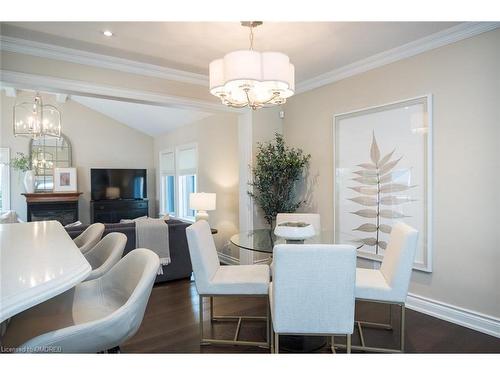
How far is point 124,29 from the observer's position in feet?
8.50

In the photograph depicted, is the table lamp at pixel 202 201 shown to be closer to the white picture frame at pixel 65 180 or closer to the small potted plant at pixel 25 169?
the white picture frame at pixel 65 180

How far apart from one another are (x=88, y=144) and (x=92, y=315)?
7.27 metres

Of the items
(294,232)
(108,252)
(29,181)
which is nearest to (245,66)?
(294,232)

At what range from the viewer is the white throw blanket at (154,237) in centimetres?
369

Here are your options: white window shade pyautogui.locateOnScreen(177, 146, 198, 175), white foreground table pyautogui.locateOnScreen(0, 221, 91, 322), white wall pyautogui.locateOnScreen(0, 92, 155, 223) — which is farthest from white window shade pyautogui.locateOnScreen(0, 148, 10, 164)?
white foreground table pyautogui.locateOnScreen(0, 221, 91, 322)

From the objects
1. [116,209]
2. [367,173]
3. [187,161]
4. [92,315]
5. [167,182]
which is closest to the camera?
[92,315]

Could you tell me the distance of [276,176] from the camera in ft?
13.0

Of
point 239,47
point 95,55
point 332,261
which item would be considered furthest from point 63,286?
point 95,55

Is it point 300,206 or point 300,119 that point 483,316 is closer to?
point 300,206

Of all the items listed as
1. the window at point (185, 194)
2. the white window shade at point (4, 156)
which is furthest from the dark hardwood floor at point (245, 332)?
the white window shade at point (4, 156)

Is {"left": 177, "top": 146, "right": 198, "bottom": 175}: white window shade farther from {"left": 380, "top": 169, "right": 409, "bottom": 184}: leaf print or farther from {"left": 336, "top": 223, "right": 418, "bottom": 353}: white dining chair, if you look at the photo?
{"left": 336, "top": 223, "right": 418, "bottom": 353}: white dining chair

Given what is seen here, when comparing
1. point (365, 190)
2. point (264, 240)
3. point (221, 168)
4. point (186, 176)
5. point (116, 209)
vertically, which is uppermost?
point (221, 168)

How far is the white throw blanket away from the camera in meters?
3.69

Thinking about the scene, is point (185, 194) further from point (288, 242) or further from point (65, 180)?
point (288, 242)
